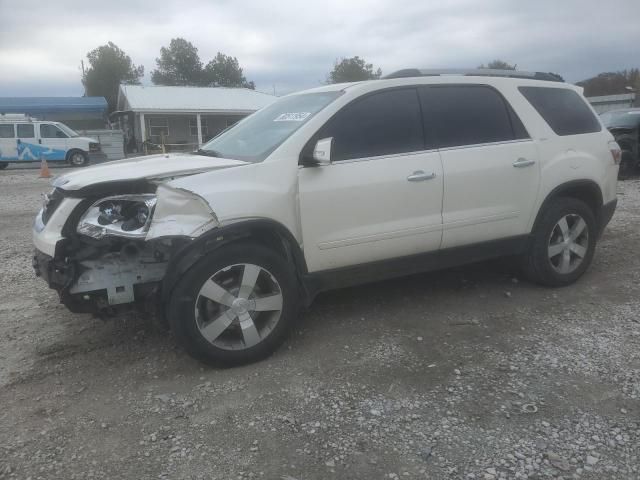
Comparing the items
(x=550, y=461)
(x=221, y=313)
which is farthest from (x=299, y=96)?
(x=550, y=461)

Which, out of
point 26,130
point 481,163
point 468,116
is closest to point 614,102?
point 26,130

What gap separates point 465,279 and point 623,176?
9.84 metres

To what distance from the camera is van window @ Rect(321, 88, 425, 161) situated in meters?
3.79

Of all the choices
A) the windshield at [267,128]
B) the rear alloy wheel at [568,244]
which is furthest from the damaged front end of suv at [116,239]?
the rear alloy wheel at [568,244]

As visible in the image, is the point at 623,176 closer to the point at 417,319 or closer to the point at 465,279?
the point at 465,279

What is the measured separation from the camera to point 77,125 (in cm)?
3638

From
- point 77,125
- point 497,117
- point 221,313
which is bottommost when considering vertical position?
point 221,313

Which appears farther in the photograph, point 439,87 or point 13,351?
point 439,87

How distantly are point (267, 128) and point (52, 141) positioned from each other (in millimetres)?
21888

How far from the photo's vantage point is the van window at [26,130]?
22312 millimetres

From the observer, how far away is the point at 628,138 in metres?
12.6

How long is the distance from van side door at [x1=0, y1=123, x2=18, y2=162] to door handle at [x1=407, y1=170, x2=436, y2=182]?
22.9 meters

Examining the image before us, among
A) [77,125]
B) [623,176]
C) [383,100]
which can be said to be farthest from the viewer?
[77,125]

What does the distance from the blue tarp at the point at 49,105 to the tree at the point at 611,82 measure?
4394cm
